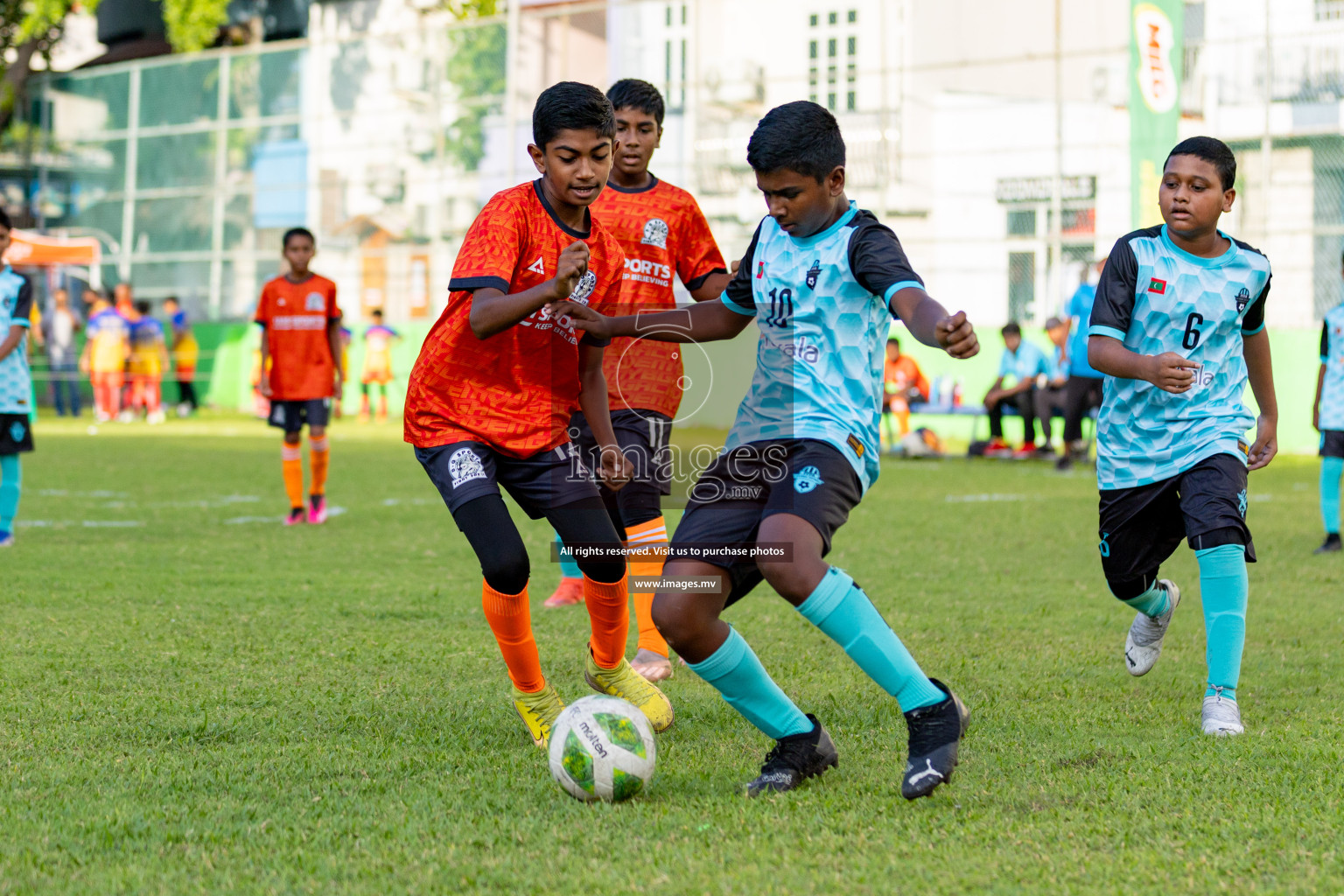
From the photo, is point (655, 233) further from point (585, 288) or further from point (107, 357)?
point (107, 357)

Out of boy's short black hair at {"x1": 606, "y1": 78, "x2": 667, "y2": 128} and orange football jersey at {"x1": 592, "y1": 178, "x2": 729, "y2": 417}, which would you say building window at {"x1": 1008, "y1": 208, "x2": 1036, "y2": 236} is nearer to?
orange football jersey at {"x1": 592, "y1": 178, "x2": 729, "y2": 417}

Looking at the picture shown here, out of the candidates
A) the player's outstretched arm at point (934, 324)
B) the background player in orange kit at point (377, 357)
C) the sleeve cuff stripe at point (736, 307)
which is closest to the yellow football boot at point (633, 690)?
the sleeve cuff stripe at point (736, 307)

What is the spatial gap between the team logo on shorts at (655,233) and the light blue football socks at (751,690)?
88.7 inches

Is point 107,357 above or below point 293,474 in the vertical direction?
above

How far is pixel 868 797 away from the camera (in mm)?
3449

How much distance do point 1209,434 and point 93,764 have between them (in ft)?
11.2

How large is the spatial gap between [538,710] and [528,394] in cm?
92

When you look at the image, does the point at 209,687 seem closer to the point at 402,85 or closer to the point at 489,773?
the point at 489,773

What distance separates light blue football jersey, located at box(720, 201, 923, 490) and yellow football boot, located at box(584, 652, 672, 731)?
102 cm

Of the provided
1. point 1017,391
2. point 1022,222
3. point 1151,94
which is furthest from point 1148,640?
point 1022,222

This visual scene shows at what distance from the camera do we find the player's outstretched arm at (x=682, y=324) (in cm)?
391

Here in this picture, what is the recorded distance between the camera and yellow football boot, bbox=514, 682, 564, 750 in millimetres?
4043

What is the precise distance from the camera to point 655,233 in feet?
17.8

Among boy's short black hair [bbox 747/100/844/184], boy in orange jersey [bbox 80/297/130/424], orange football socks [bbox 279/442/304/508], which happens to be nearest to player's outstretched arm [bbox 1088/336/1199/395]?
boy's short black hair [bbox 747/100/844/184]
